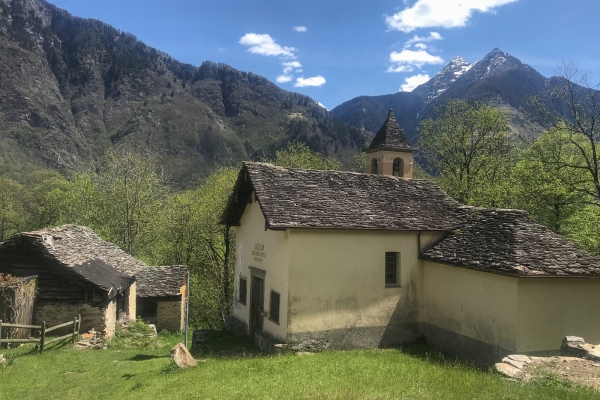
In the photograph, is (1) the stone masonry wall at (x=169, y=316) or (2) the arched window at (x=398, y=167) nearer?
(2) the arched window at (x=398, y=167)

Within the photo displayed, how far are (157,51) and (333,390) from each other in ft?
631

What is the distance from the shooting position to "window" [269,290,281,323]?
47.0 feet

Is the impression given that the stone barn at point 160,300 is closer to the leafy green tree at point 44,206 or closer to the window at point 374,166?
the window at point 374,166

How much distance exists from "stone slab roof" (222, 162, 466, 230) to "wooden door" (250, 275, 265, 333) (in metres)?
3.52

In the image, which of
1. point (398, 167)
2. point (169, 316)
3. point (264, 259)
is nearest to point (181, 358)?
point (264, 259)

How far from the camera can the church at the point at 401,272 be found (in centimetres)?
1212

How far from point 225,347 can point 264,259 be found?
11.9 ft

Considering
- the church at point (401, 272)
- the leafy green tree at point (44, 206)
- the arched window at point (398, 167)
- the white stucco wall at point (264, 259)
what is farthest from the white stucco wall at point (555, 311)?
the leafy green tree at point (44, 206)

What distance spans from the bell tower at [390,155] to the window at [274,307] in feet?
35.0

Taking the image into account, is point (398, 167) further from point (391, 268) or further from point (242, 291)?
point (242, 291)

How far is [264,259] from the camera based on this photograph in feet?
51.1

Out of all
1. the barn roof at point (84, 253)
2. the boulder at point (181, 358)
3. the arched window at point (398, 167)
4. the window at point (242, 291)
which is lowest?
the boulder at point (181, 358)

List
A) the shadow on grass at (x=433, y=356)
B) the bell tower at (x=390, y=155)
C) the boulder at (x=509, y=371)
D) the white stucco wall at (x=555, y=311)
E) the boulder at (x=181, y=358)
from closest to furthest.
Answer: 1. the boulder at (x=509, y=371)
2. the boulder at (x=181, y=358)
3. the white stucco wall at (x=555, y=311)
4. the shadow on grass at (x=433, y=356)
5. the bell tower at (x=390, y=155)

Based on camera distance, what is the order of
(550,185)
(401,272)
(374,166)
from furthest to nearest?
(374,166) < (550,185) < (401,272)
